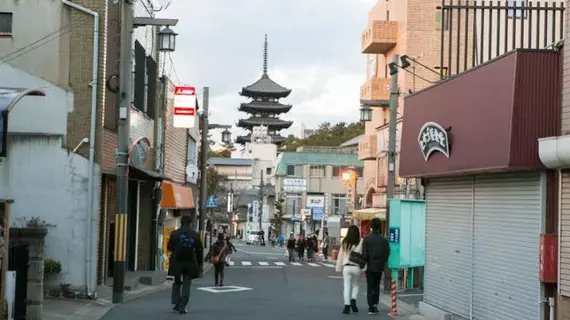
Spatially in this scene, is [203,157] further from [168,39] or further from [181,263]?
[181,263]

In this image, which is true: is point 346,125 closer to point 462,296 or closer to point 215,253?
point 215,253

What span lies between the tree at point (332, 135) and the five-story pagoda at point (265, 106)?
427 cm

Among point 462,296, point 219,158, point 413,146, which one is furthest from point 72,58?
point 219,158

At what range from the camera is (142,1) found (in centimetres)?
2402

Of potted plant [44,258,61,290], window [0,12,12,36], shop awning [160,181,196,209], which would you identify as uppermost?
window [0,12,12,36]

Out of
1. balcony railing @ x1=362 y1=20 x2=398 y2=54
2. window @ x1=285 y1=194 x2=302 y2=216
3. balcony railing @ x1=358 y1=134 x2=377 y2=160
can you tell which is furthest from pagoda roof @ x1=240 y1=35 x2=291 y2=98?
balcony railing @ x1=362 y1=20 x2=398 y2=54

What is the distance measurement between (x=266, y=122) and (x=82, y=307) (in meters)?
98.9

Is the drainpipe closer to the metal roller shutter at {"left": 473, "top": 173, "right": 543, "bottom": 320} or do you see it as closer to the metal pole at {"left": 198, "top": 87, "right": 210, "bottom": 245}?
Answer: the metal roller shutter at {"left": 473, "top": 173, "right": 543, "bottom": 320}

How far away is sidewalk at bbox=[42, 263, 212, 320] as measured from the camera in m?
14.5

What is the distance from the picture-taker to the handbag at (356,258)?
15836mm

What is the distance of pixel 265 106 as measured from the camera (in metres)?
112

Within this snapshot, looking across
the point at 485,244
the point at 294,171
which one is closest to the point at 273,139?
the point at 294,171

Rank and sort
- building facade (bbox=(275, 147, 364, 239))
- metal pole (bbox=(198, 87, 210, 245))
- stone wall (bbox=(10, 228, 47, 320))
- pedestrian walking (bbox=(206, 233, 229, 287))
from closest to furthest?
stone wall (bbox=(10, 228, 47, 320)) < pedestrian walking (bbox=(206, 233, 229, 287)) < metal pole (bbox=(198, 87, 210, 245)) < building facade (bbox=(275, 147, 364, 239))

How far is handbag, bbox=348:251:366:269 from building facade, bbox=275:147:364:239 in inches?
2311
